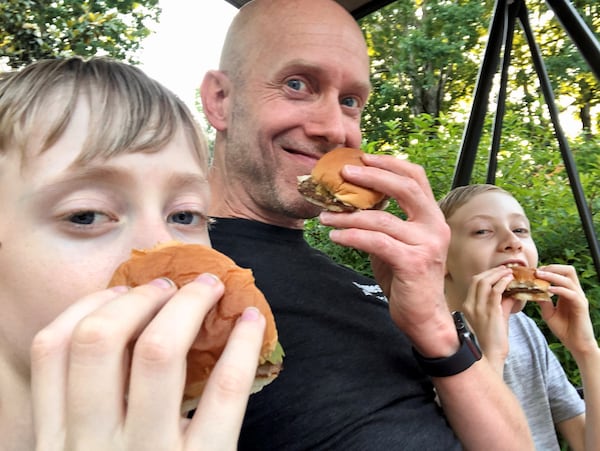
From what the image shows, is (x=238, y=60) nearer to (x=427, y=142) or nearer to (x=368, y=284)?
(x=368, y=284)

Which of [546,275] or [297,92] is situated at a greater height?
[297,92]

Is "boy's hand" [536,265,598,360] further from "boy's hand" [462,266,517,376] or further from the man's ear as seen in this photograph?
the man's ear

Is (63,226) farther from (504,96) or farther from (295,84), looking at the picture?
(504,96)

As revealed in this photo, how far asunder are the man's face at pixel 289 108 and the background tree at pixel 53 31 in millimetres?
4567

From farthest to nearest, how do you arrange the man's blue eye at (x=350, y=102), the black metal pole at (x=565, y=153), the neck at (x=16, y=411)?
the black metal pole at (x=565, y=153), the man's blue eye at (x=350, y=102), the neck at (x=16, y=411)

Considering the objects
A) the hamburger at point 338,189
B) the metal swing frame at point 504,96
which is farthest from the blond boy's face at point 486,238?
the hamburger at point 338,189

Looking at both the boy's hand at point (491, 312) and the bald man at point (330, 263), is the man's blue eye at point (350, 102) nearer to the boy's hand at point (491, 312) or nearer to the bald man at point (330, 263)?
the bald man at point (330, 263)

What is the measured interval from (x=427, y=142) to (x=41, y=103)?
179 inches

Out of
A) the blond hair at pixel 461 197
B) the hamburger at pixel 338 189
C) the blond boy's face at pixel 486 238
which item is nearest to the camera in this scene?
the hamburger at pixel 338 189

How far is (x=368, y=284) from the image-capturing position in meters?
1.89

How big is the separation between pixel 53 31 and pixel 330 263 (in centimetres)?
689

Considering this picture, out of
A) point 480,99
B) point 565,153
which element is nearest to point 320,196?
point 565,153

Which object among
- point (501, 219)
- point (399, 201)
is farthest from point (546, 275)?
point (399, 201)

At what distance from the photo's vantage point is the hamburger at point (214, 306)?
667mm
